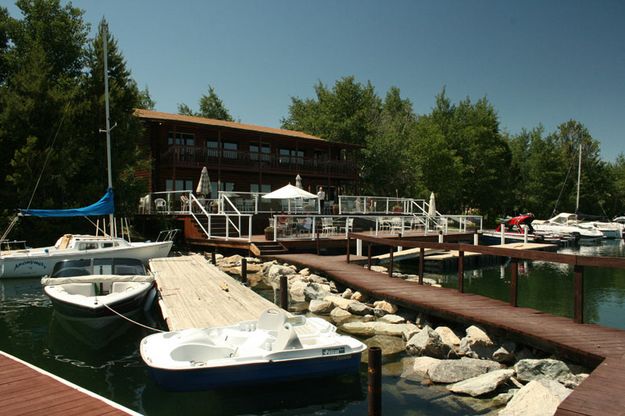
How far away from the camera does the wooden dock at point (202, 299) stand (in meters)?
9.06

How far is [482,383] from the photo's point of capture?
6930 mm

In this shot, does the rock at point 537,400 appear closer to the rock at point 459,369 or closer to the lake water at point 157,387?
the lake water at point 157,387

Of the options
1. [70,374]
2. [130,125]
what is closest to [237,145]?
[130,125]

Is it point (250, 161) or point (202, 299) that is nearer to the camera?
point (202, 299)

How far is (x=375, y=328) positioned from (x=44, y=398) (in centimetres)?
674

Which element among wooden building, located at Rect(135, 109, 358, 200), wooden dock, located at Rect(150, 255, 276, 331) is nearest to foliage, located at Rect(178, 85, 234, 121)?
wooden building, located at Rect(135, 109, 358, 200)

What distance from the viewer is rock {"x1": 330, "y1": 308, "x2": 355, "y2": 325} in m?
11.2

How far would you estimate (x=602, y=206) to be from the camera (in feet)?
206

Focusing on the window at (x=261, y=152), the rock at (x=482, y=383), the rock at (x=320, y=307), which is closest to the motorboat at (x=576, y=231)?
the window at (x=261, y=152)

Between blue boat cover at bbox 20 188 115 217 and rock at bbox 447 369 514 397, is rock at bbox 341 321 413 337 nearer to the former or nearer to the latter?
rock at bbox 447 369 514 397

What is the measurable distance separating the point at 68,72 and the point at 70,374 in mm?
25346

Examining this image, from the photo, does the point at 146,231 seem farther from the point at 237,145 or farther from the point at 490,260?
the point at 490,260

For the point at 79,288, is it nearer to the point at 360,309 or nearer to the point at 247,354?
the point at 247,354

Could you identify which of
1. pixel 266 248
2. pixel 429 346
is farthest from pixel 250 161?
pixel 429 346
